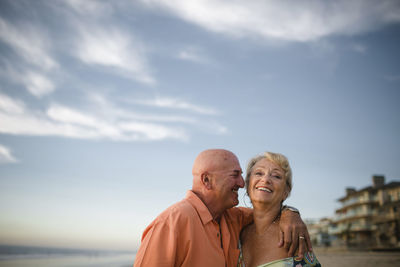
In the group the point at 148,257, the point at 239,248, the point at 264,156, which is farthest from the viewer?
the point at 264,156

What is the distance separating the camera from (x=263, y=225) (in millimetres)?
3859

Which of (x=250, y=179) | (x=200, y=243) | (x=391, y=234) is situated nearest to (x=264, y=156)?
(x=250, y=179)

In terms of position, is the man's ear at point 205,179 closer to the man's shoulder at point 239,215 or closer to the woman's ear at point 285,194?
the man's shoulder at point 239,215

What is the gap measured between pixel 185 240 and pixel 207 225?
40 centimetres

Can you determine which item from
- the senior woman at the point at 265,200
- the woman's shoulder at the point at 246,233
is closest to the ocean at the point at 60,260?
the woman's shoulder at the point at 246,233

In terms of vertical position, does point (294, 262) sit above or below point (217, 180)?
below

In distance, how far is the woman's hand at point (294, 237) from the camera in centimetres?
331

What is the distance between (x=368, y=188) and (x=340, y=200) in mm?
13470

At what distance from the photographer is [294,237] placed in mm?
3340

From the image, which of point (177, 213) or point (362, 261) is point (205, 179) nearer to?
point (177, 213)

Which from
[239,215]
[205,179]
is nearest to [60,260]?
[239,215]

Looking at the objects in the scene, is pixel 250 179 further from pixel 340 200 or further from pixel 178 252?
pixel 340 200

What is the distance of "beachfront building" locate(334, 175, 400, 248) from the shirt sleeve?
52053 mm

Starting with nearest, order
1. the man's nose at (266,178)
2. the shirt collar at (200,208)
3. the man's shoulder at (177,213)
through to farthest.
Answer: the man's shoulder at (177,213), the shirt collar at (200,208), the man's nose at (266,178)
